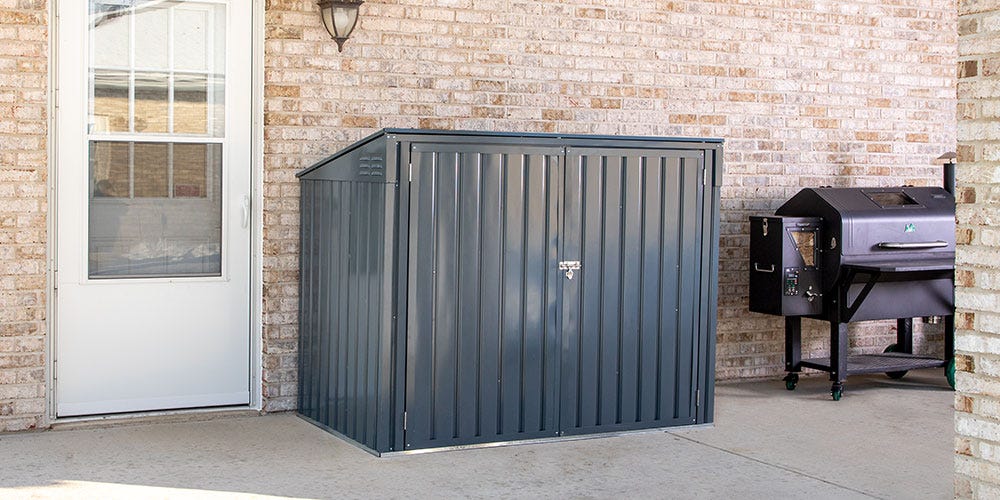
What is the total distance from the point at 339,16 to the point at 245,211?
123cm

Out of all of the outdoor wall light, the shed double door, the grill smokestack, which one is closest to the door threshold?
the shed double door

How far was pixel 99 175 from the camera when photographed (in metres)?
6.56

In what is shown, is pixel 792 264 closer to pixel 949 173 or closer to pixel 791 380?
pixel 791 380

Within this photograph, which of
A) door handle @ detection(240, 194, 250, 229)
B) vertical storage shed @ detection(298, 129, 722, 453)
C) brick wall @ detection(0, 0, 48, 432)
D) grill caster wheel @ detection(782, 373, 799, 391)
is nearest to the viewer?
vertical storage shed @ detection(298, 129, 722, 453)

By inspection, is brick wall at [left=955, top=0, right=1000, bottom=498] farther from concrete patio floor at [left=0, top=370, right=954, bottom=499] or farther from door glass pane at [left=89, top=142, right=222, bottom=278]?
door glass pane at [left=89, top=142, right=222, bottom=278]

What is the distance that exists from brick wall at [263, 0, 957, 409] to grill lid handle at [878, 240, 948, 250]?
36.3 inches

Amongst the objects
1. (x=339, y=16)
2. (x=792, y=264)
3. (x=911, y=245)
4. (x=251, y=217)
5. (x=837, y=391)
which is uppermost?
(x=339, y=16)

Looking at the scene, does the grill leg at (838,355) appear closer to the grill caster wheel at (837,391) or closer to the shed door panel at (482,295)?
the grill caster wheel at (837,391)

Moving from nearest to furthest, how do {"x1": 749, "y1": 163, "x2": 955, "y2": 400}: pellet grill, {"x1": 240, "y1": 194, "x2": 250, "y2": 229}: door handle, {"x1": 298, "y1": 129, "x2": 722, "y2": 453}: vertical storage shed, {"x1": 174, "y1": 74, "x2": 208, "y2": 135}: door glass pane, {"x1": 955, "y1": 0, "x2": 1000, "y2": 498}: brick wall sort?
{"x1": 955, "y1": 0, "x2": 1000, "y2": 498}: brick wall
{"x1": 298, "y1": 129, "x2": 722, "y2": 453}: vertical storage shed
{"x1": 174, "y1": 74, "x2": 208, "y2": 135}: door glass pane
{"x1": 240, "y1": 194, "x2": 250, "y2": 229}: door handle
{"x1": 749, "y1": 163, "x2": 955, "y2": 400}: pellet grill

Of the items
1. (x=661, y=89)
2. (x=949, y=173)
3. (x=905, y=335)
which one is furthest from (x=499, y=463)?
(x=949, y=173)

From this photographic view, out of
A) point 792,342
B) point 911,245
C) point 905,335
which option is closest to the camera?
point 911,245

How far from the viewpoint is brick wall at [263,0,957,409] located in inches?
273

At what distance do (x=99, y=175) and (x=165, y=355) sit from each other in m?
1.06

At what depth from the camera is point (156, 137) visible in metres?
6.67
